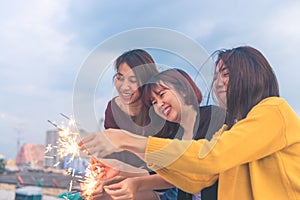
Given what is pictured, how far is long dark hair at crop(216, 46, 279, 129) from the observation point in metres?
0.85

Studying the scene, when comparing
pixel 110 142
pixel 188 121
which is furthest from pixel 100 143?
pixel 188 121

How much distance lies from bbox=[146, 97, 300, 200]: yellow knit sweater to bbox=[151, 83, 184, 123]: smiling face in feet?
0.65

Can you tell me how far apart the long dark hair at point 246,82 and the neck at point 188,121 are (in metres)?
0.16

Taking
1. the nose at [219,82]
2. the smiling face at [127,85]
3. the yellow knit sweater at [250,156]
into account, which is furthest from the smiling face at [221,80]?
the smiling face at [127,85]

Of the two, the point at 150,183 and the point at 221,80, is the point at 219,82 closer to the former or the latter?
the point at 221,80

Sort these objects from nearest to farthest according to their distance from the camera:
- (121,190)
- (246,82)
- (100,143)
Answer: (100,143) < (246,82) < (121,190)

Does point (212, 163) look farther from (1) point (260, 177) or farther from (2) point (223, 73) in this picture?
(2) point (223, 73)

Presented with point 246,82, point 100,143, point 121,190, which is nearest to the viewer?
point 100,143

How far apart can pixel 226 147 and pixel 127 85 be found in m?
0.38

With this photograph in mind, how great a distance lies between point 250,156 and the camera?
76cm

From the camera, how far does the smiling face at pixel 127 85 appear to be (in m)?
1.01

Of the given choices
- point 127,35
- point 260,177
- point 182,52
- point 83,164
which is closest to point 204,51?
point 182,52

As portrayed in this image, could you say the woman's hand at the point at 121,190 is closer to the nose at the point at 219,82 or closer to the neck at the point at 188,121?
the neck at the point at 188,121

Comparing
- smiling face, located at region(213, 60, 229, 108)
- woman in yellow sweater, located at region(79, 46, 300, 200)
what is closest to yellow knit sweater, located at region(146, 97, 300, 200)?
woman in yellow sweater, located at region(79, 46, 300, 200)
